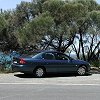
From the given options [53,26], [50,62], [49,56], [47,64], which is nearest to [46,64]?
[47,64]

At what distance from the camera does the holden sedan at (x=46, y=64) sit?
62.8 feet

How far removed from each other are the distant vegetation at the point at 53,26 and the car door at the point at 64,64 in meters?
4.18

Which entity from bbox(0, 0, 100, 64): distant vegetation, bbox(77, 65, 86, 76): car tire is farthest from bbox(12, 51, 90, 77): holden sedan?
bbox(0, 0, 100, 64): distant vegetation

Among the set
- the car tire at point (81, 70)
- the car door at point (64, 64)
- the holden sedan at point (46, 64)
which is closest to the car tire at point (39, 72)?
the holden sedan at point (46, 64)

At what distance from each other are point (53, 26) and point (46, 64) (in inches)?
215

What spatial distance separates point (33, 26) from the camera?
79.9ft

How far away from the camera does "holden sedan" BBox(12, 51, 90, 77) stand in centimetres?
1914

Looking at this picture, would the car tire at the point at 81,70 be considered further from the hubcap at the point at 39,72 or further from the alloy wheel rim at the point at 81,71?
the hubcap at the point at 39,72

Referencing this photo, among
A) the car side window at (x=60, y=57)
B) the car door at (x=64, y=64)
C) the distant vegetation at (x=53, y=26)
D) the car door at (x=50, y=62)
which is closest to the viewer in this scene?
Result: the car door at (x=50, y=62)

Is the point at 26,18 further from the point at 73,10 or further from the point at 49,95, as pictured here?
the point at 49,95

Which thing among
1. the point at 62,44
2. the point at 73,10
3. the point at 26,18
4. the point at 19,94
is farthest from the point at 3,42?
the point at 19,94

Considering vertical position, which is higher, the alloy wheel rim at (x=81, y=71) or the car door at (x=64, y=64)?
the car door at (x=64, y=64)

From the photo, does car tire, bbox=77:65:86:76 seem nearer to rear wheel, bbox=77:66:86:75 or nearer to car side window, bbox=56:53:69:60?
rear wheel, bbox=77:66:86:75

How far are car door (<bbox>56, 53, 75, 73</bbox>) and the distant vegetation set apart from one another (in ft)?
13.7
